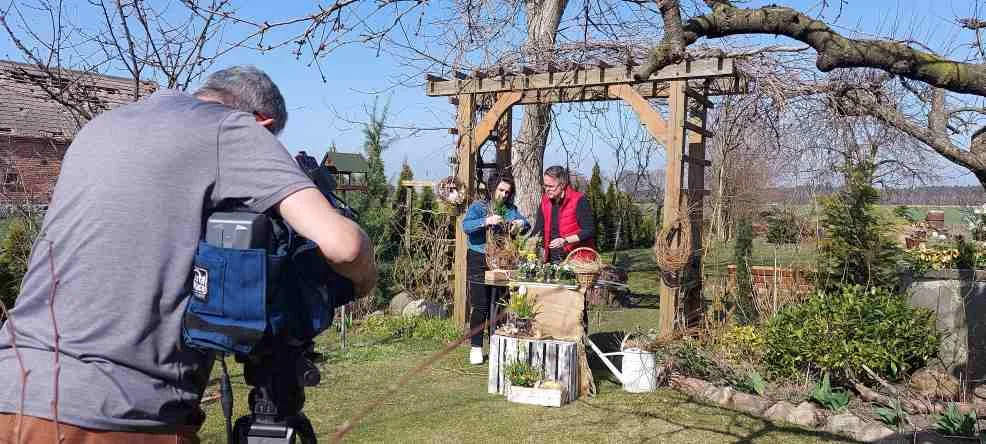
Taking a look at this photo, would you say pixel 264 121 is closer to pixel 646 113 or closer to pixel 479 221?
pixel 479 221

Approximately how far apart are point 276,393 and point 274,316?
0.25m

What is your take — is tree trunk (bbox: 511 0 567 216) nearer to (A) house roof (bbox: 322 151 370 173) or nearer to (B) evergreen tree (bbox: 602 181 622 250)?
(A) house roof (bbox: 322 151 370 173)

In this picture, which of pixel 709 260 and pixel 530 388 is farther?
pixel 709 260

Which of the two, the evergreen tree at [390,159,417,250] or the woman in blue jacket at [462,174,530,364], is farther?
the evergreen tree at [390,159,417,250]

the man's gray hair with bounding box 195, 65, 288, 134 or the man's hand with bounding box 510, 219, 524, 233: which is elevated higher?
the man's gray hair with bounding box 195, 65, 288, 134

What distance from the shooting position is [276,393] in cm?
189

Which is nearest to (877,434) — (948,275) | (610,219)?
(948,275)

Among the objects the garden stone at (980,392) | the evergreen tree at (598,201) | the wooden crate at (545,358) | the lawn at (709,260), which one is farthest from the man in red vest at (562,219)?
the evergreen tree at (598,201)

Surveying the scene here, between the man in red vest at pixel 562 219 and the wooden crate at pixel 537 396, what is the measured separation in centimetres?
133

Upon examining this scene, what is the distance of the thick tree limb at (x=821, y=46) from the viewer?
2.62m

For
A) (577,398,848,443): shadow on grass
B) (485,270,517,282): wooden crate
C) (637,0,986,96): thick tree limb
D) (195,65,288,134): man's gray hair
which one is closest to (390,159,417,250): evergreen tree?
(485,270,517,282): wooden crate

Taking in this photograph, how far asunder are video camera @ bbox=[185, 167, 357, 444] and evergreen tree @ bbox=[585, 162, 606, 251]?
17.4 m

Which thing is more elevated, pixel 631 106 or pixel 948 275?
pixel 631 106

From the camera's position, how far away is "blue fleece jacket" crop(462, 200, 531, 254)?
667 centimetres
